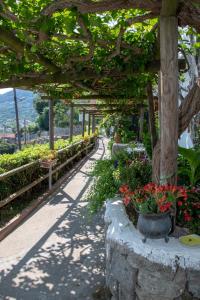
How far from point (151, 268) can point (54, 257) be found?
2169mm

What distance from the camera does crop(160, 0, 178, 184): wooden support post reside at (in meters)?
3.60

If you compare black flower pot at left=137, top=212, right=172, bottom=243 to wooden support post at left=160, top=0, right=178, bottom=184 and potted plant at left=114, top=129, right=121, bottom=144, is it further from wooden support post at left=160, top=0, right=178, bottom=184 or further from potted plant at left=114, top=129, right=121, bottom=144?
potted plant at left=114, top=129, right=121, bottom=144

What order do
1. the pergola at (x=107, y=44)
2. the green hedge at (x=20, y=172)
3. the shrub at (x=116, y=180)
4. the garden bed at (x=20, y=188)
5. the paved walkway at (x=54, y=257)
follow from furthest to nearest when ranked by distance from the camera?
the green hedge at (x=20, y=172), the garden bed at (x=20, y=188), the shrub at (x=116, y=180), the paved walkway at (x=54, y=257), the pergola at (x=107, y=44)

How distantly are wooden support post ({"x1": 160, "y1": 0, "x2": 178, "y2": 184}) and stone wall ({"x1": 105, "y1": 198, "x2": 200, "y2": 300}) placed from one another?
0.75m

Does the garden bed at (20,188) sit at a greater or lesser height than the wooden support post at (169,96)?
lesser

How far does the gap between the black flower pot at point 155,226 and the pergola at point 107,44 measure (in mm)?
531

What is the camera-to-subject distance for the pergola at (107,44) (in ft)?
10.8

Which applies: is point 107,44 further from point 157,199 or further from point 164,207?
point 164,207

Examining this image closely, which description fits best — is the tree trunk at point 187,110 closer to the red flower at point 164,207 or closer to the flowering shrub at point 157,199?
the flowering shrub at point 157,199

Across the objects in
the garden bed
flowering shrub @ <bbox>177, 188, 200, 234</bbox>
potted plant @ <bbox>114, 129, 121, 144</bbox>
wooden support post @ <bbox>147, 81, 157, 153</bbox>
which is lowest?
the garden bed

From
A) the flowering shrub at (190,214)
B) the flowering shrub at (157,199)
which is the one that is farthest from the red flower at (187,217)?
the flowering shrub at (157,199)

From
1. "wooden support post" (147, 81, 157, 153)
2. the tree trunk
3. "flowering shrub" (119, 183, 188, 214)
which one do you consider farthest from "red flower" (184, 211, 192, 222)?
"wooden support post" (147, 81, 157, 153)

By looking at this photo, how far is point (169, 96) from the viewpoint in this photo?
373 cm

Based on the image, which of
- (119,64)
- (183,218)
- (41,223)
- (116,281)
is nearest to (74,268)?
(116,281)
